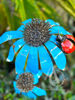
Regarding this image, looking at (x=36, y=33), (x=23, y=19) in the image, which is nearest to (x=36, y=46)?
(x=36, y=33)

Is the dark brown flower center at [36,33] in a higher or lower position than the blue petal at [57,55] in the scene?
higher

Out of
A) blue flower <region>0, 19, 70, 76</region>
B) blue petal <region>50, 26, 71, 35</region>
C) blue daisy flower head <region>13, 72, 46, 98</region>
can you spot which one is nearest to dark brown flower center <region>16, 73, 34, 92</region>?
blue daisy flower head <region>13, 72, 46, 98</region>

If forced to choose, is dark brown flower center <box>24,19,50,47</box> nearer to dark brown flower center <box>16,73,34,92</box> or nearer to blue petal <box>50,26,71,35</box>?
blue petal <box>50,26,71,35</box>

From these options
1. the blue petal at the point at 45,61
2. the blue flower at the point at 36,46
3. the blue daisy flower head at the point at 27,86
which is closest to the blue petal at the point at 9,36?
the blue flower at the point at 36,46

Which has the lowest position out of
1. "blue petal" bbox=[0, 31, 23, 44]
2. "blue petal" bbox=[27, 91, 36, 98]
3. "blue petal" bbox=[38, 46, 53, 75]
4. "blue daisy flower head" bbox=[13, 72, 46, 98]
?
"blue petal" bbox=[27, 91, 36, 98]

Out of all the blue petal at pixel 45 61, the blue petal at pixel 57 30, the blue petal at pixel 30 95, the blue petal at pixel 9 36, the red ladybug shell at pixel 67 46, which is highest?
the blue petal at pixel 57 30

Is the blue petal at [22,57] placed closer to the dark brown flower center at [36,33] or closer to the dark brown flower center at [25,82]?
the dark brown flower center at [36,33]
